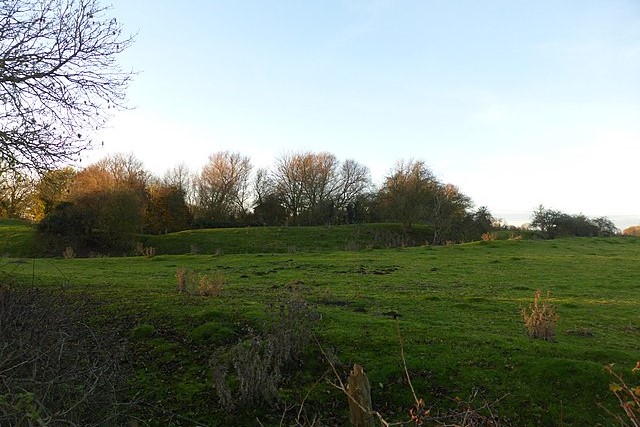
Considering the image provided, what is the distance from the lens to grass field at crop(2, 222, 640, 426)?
7543 mm

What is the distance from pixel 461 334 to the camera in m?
10.1

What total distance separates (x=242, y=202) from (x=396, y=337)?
177ft

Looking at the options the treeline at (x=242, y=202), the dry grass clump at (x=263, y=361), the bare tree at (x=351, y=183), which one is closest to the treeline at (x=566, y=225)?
the treeline at (x=242, y=202)

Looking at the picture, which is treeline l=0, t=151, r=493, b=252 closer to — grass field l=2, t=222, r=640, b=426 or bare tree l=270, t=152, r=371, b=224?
bare tree l=270, t=152, r=371, b=224

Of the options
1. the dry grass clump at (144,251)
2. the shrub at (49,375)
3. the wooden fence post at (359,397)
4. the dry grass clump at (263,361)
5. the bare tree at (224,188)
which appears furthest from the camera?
the bare tree at (224,188)

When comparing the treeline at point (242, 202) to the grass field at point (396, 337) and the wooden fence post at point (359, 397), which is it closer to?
the grass field at point (396, 337)

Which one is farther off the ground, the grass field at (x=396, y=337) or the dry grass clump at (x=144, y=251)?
the dry grass clump at (x=144, y=251)

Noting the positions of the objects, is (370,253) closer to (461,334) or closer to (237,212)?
(461,334)

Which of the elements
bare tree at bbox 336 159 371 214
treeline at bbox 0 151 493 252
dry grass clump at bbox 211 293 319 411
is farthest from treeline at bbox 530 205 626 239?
dry grass clump at bbox 211 293 319 411

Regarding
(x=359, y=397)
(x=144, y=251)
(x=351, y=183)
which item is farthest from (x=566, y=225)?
(x=359, y=397)

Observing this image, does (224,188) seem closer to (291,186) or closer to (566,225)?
(291,186)

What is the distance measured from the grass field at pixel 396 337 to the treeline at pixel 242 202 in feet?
62.9

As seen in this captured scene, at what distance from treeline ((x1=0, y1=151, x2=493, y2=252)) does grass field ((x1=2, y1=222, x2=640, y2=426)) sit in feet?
62.9

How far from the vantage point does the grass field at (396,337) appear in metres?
7.54
